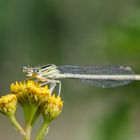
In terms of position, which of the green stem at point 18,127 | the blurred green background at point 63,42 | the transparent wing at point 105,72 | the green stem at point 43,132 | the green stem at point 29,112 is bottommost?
the blurred green background at point 63,42

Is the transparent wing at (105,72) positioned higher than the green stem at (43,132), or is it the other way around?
the green stem at (43,132)

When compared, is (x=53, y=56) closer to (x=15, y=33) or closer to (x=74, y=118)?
(x=15, y=33)

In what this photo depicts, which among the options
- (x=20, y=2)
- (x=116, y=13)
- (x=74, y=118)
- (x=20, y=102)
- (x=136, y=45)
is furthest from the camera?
(x=74, y=118)

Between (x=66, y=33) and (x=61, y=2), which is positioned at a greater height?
(x=61, y=2)

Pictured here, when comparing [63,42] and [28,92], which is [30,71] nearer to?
[28,92]

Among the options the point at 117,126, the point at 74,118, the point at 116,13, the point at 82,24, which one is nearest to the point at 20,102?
the point at 117,126

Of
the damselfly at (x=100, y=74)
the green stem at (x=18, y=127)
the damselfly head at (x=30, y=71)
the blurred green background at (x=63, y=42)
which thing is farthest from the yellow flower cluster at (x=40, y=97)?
the blurred green background at (x=63, y=42)

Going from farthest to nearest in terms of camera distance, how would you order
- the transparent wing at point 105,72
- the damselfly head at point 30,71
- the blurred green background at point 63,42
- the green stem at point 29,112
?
the blurred green background at point 63,42 < the transparent wing at point 105,72 < the damselfly head at point 30,71 < the green stem at point 29,112

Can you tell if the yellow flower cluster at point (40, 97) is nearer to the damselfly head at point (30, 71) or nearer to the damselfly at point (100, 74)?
the damselfly head at point (30, 71)

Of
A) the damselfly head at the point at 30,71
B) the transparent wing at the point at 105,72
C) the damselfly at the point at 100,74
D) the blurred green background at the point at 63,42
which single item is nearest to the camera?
the damselfly head at the point at 30,71
